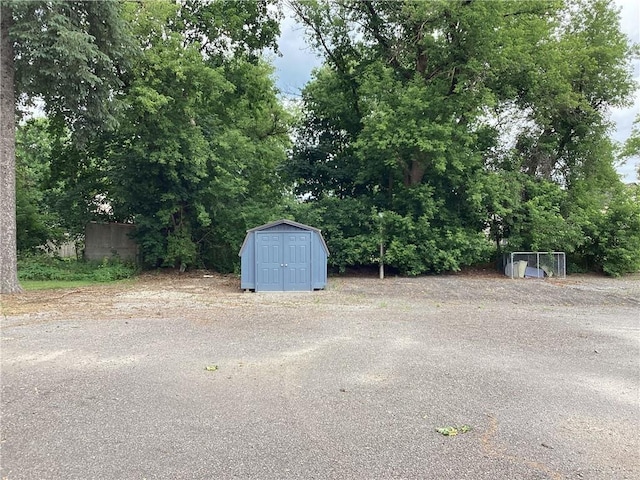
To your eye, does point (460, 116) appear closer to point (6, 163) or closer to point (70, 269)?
point (6, 163)

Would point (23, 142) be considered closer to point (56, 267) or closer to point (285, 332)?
point (56, 267)

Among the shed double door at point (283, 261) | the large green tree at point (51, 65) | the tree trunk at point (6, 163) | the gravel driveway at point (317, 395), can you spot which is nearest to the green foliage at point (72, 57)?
the large green tree at point (51, 65)

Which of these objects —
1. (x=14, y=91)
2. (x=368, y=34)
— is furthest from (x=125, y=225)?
(x=368, y=34)

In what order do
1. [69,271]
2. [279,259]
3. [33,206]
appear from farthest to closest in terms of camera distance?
[33,206] → [69,271] → [279,259]

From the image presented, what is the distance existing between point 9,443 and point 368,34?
1731 cm

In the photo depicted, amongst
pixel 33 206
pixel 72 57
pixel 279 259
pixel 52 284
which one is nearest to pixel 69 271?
pixel 52 284

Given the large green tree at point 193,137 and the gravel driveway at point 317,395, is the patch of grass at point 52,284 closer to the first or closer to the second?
the large green tree at point 193,137

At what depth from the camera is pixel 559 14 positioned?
658 inches

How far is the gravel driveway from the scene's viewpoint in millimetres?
2643

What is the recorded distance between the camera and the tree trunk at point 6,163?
1027 centimetres

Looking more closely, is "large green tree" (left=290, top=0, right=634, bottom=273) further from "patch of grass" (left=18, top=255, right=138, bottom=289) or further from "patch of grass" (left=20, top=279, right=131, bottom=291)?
"patch of grass" (left=20, top=279, right=131, bottom=291)

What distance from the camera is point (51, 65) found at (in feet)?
34.1

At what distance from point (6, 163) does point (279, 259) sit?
285 inches

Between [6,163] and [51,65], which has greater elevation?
[51,65]
